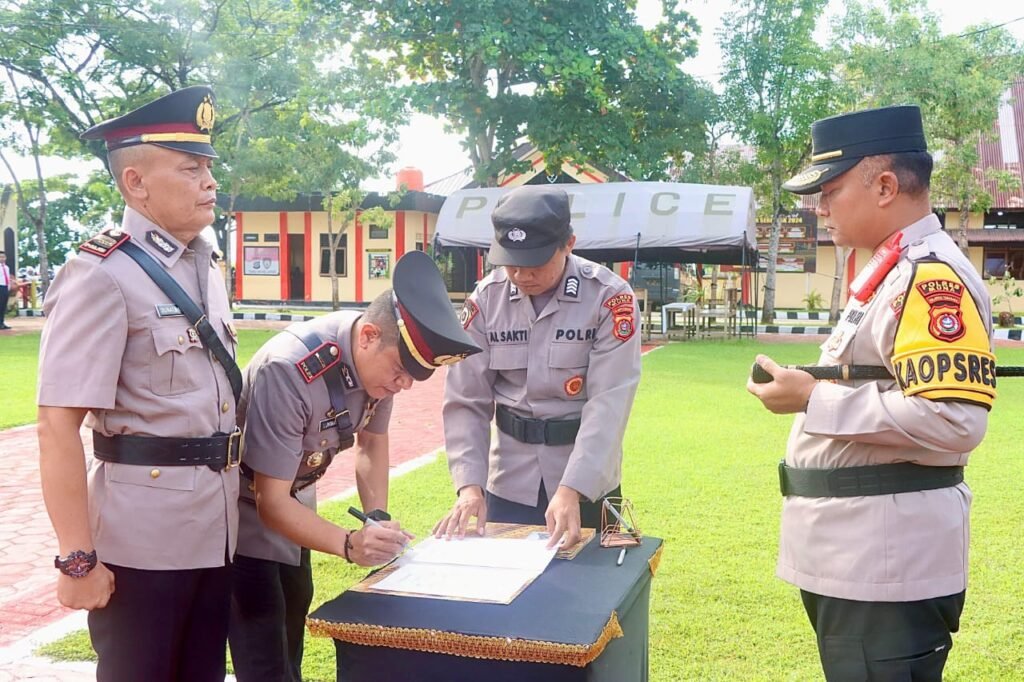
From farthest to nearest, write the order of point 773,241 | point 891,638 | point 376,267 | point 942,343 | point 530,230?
point 376,267
point 773,241
point 530,230
point 891,638
point 942,343

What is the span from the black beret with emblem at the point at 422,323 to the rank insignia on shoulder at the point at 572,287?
2.05 ft

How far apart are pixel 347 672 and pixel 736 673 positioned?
6.20 ft

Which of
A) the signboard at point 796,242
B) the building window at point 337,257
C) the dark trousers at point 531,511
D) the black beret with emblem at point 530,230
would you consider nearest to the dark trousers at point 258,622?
the dark trousers at point 531,511

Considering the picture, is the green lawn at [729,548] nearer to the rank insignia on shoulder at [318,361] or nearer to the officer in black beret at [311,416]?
the officer in black beret at [311,416]

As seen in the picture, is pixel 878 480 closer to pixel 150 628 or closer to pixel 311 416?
pixel 311 416

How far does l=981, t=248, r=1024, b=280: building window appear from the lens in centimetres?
2877

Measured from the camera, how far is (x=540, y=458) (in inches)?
109

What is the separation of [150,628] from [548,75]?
15.0 m

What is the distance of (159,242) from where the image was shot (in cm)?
216

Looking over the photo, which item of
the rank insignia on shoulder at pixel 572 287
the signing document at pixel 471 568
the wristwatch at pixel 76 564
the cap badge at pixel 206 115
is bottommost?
the signing document at pixel 471 568

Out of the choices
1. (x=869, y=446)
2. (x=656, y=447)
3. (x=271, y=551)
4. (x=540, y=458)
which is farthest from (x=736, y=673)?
(x=656, y=447)

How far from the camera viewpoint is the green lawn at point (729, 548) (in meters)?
3.35

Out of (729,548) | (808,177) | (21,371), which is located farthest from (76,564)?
(21,371)

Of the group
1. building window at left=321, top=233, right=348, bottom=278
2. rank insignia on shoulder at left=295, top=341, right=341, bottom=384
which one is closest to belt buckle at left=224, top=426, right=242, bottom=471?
rank insignia on shoulder at left=295, top=341, right=341, bottom=384
